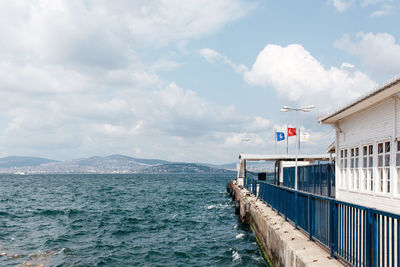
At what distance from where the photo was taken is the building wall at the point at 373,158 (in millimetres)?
12637

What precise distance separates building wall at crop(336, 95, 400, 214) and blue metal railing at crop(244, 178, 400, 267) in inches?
119

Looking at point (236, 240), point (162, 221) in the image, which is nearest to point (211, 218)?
point (162, 221)

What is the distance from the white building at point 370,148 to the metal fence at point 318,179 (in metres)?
2.41

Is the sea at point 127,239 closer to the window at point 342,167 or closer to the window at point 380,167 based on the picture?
the window at point 342,167

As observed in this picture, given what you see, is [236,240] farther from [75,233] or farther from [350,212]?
[350,212]

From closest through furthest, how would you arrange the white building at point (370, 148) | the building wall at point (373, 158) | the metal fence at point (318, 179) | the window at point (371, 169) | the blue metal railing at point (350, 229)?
the blue metal railing at point (350, 229) < the white building at point (370, 148) < the building wall at point (373, 158) < the window at point (371, 169) < the metal fence at point (318, 179)

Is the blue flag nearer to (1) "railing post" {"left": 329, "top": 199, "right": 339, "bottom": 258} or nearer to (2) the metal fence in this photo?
(2) the metal fence

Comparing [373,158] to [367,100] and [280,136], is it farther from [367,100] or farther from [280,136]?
[280,136]

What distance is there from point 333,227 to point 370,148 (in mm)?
6817

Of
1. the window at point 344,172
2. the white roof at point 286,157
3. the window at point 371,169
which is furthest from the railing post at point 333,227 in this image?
the white roof at point 286,157

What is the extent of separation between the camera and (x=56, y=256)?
1758 centimetres

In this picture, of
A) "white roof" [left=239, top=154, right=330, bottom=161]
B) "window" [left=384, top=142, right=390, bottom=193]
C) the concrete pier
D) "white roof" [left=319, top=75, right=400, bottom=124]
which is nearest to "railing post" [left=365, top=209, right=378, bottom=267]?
the concrete pier

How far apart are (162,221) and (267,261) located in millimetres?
15165

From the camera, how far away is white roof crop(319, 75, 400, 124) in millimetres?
11250
